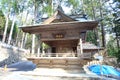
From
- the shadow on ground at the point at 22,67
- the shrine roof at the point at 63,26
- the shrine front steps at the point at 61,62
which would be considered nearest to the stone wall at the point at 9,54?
the shadow on ground at the point at 22,67

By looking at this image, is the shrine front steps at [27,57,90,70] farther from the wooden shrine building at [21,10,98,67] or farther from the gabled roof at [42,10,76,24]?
the gabled roof at [42,10,76,24]

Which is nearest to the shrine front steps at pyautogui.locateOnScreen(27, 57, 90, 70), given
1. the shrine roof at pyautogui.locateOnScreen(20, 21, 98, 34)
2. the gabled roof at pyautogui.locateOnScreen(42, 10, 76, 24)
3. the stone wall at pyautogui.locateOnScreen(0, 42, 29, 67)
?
the shrine roof at pyautogui.locateOnScreen(20, 21, 98, 34)

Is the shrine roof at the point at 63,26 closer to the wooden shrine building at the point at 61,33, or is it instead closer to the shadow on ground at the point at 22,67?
the wooden shrine building at the point at 61,33

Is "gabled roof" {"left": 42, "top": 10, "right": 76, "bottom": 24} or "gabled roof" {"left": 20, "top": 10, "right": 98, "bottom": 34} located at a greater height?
"gabled roof" {"left": 42, "top": 10, "right": 76, "bottom": 24}

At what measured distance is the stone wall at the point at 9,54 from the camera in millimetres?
20216

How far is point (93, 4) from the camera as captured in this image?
28750 mm

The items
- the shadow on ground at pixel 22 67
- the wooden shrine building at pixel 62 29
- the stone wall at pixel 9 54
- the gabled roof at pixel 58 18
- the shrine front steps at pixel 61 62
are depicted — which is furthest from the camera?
the stone wall at pixel 9 54

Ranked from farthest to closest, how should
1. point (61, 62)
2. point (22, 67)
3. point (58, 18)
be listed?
1. point (22, 67)
2. point (58, 18)
3. point (61, 62)

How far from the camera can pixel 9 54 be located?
22.3 metres

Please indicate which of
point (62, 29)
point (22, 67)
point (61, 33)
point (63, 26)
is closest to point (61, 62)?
point (61, 33)

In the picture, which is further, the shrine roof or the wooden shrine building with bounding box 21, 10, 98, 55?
the wooden shrine building with bounding box 21, 10, 98, 55

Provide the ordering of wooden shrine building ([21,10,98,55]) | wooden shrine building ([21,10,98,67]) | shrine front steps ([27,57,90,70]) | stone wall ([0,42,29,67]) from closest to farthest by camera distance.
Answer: shrine front steps ([27,57,90,70]) → wooden shrine building ([21,10,98,67]) → wooden shrine building ([21,10,98,55]) → stone wall ([0,42,29,67])

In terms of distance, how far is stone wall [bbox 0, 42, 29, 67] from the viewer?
20.2 metres

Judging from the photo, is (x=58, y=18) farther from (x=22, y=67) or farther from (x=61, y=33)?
(x=22, y=67)
